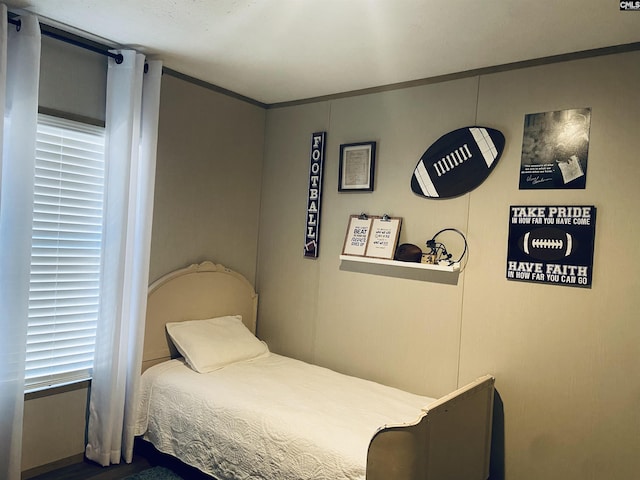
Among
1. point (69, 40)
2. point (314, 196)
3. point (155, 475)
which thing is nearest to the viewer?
point (69, 40)

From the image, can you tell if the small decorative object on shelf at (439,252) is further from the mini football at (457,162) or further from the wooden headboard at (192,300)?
the wooden headboard at (192,300)

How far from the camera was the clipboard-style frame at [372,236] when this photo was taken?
3043 millimetres

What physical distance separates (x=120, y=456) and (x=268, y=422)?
1100 mm

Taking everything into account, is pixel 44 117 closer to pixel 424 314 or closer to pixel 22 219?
pixel 22 219

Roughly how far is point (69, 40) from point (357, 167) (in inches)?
73.3

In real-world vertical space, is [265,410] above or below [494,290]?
below

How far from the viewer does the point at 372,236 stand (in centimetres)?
314

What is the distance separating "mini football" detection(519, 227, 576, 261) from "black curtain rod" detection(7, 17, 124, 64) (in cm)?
251

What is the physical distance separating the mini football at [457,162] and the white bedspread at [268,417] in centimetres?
126

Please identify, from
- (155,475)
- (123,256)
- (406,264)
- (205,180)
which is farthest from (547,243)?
(155,475)

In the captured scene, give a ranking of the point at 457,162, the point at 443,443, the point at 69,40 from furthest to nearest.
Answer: the point at 457,162 < the point at 69,40 < the point at 443,443

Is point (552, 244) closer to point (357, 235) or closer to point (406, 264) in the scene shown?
point (406, 264)

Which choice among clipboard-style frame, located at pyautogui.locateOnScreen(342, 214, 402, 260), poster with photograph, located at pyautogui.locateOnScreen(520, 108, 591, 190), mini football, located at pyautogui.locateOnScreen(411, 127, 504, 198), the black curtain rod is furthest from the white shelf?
the black curtain rod

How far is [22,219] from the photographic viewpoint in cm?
234
